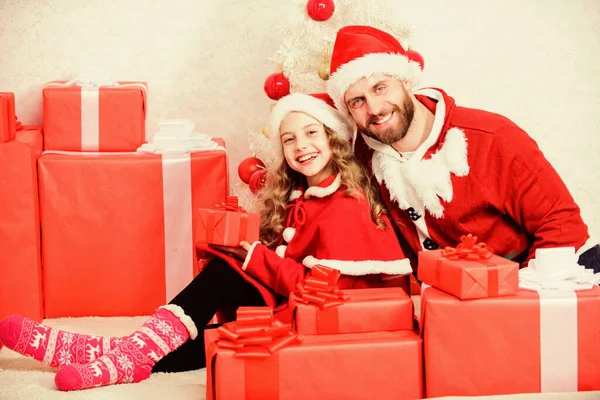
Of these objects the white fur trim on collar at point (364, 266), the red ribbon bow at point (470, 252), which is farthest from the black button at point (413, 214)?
the red ribbon bow at point (470, 252)

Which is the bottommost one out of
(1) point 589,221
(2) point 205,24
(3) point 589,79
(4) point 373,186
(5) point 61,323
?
(5) point 61,323

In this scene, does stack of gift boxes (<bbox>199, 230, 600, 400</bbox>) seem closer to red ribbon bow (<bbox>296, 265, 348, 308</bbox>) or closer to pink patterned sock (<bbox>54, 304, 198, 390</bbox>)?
red ribbon bow (<bbox>296, 265, 348, 308</bbox>)

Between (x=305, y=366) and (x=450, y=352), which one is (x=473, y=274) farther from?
(x=305, y=366)

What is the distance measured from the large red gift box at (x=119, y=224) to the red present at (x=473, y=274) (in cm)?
99

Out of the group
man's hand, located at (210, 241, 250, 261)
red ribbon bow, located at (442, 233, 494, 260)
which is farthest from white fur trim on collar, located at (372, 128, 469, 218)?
man's hand, located at (210, 241, 250, 261)

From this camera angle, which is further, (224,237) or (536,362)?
Result: (224,237)

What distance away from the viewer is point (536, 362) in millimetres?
1741

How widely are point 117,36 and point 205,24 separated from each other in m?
0.33

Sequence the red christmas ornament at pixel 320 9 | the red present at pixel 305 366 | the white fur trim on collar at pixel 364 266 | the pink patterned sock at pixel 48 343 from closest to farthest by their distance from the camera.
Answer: the red present at pixel 305 366 → the pink patterned sock at pixel 48 343 → the white fur trim on collar at pixel 364 266 → the red christmas ornament at pixel 320 9

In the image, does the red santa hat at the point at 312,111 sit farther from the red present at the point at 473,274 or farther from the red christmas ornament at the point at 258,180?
the red present at the point at 473,274

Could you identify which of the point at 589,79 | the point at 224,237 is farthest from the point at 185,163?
the point at 589,79

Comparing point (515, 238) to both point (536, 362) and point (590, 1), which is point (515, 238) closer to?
point (536, 362)

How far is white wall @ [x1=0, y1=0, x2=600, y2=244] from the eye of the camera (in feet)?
9.25

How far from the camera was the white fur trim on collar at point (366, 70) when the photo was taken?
218 centimetres
